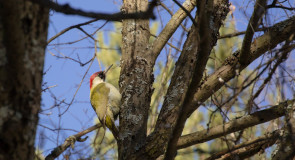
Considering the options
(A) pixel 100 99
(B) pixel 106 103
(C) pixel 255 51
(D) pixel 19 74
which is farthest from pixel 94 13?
(A) pixel 100 99

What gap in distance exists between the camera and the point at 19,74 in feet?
5.68

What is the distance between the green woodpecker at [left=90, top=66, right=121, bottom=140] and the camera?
466cm

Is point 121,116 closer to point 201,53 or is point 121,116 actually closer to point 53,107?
point 53,107

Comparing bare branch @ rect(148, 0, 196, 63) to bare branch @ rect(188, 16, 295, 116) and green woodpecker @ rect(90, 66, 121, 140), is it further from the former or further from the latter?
bare branch @ rect(188, 16, 295, 116)

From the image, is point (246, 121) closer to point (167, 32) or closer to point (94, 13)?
point (167, 32)

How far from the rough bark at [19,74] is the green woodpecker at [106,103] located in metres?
2.52

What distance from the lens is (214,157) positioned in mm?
3506

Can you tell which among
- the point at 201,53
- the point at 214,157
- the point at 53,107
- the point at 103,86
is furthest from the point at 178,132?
the point at 103,86

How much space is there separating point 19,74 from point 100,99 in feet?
11.9

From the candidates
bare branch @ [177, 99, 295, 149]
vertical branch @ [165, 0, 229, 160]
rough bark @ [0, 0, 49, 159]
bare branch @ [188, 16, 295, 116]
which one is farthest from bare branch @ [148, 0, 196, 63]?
rough bark @ [0, 0, 49, 159]

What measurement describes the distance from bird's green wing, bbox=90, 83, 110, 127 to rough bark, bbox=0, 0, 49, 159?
10.5 ft

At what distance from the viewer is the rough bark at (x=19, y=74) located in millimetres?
1670

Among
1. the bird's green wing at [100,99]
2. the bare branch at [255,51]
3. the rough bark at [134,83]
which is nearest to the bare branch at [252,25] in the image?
the bare branch at [255,51]

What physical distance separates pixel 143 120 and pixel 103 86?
2.09 metres
